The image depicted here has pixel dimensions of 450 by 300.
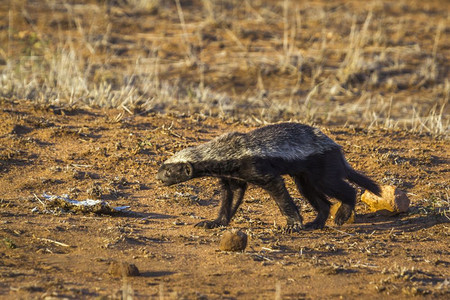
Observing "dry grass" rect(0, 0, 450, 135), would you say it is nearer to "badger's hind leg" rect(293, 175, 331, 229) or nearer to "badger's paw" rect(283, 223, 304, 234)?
"badger's hind leg" rect(293, 175, 331, 229)

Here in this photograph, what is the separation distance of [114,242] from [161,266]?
649 millimetres

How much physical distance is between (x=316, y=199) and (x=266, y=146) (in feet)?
2.82

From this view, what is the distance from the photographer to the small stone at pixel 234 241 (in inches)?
224

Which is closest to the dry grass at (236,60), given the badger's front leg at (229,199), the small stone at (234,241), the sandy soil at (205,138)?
the sandy soil at (205,138)

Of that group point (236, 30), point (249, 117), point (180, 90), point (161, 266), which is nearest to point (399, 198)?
point (161, 266)

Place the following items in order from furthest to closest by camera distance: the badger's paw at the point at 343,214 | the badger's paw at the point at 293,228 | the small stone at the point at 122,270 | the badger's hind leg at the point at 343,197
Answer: the badger's paw at the point at 343,214, the badger's hind leg at the point at 343,197, the badger's paw at the point at 293,228, the small stone at the point at 122,270

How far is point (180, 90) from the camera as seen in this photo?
12.6 meters

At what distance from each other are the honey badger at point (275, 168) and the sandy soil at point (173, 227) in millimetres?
247

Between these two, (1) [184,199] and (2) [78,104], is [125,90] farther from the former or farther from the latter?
(1) [184,199]

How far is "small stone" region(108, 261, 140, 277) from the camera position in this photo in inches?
199

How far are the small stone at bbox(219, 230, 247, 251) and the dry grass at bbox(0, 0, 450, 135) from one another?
14.3ft

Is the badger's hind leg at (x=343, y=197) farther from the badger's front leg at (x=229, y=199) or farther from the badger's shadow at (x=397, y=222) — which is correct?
the badger's front leg at (x=229, y=199)

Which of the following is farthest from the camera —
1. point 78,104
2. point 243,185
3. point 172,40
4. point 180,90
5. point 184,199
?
point 172,40

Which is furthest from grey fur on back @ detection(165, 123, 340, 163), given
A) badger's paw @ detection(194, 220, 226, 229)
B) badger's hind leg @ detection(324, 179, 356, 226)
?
badger's paw @ detection(194, 220, 226, 229)
